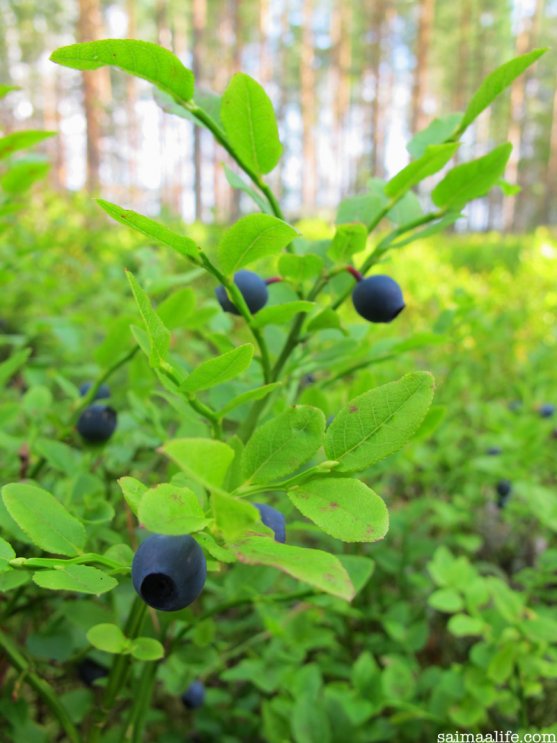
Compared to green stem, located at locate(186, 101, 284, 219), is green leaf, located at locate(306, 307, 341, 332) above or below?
below

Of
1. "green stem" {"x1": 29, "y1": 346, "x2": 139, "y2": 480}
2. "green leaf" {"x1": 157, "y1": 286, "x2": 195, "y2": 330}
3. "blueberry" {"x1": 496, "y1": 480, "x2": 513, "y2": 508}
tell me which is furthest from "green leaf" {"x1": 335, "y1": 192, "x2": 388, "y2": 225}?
"blueberry" {"x1": 496, "y1": 480, "x2": 513, "y2": 508}

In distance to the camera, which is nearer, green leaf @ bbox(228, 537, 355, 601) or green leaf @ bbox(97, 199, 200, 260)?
green leaf @ bbox(228, 537, 355, 601)

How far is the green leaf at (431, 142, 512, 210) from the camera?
0.59 metres

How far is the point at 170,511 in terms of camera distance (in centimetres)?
35

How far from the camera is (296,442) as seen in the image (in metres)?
0.41

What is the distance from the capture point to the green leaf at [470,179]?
1.94ft

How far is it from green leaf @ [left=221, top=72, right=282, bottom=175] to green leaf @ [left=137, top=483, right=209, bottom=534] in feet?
1.10

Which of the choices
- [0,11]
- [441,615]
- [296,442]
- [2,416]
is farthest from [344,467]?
[0,11]

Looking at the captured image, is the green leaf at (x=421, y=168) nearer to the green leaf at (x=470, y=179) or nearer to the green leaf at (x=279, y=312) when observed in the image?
the green leaf at (x=470, y=179)

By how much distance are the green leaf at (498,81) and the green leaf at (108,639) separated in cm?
59

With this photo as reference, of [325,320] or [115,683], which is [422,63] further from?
[115,683]

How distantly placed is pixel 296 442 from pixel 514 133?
2082 cm

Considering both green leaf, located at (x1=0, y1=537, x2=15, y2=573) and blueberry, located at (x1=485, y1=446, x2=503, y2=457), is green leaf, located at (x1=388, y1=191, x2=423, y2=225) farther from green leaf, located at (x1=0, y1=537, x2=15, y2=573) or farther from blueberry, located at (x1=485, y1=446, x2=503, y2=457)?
blueberry, located at (x1=485, y1=446, x2=503, y2=457)

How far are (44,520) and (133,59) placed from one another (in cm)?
39
